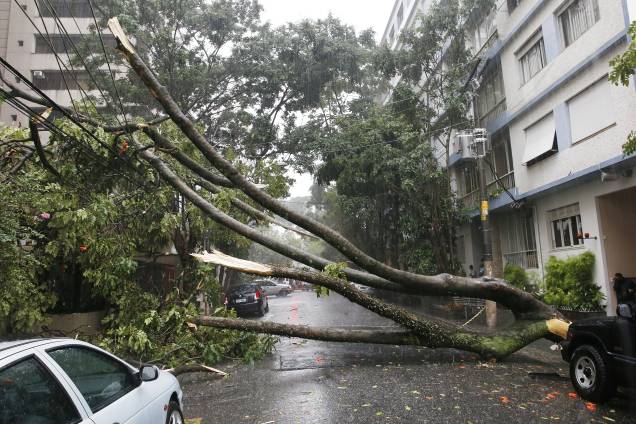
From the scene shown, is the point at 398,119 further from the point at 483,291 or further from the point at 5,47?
the point at 5,47

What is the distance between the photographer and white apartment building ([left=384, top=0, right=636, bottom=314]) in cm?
1149

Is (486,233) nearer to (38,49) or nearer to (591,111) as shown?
(591,111)

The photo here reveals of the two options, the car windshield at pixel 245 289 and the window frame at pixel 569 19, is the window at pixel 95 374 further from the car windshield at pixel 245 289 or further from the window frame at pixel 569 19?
the car windshield at pixel 245 289

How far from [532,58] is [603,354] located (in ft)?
41.4

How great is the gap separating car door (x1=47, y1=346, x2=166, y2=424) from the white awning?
1345 cm

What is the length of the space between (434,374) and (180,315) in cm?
462

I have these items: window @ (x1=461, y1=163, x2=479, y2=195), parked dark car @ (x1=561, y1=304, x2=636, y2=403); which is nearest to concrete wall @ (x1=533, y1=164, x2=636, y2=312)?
window @ (x1=461, y1=163, x2=479, y2=195)

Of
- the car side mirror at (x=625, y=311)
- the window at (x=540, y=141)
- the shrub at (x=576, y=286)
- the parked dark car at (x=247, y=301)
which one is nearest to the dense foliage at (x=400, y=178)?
the window at (x=540, y=141)

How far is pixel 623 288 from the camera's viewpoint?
10961mm

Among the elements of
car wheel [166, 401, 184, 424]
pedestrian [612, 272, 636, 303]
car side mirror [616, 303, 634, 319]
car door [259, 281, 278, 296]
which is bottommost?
car wheel [166, 401, 184, 424]

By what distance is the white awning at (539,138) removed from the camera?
46.0 feet

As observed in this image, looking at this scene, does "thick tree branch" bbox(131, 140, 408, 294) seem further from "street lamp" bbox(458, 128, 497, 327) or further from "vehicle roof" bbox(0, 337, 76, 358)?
"vehicle roof" bbox(0, 337, 76, 358)

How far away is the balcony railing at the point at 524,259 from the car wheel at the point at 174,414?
47.5 feet

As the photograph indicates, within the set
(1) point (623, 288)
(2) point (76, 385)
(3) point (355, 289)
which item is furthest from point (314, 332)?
(1) point (623, 288)
